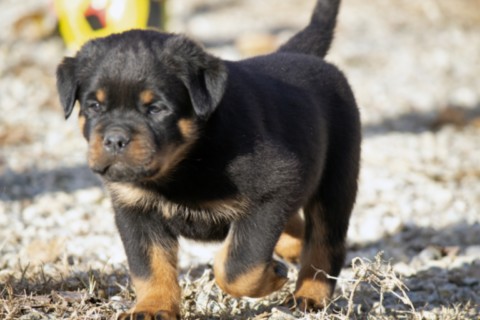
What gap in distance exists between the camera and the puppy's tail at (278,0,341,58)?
15.6ft

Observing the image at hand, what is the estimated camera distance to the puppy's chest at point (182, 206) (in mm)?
3520

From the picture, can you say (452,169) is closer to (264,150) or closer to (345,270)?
(345,270)

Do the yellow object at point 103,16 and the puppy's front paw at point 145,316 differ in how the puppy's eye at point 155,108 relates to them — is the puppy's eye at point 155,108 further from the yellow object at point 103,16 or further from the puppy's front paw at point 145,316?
the yellow object at point 103,16

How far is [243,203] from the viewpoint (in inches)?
138

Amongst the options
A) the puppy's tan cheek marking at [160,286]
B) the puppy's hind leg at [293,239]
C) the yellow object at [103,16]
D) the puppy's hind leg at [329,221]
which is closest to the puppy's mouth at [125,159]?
the puppy's tan cheek marking at [160,286]

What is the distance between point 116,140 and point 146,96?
231 millimetres

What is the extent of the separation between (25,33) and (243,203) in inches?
270

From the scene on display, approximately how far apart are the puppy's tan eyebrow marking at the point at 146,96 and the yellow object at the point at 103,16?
4.96 meters

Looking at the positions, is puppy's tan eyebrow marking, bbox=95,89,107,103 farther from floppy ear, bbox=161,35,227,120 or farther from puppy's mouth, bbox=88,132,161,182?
floppy ear, bbox=161,35,227,120

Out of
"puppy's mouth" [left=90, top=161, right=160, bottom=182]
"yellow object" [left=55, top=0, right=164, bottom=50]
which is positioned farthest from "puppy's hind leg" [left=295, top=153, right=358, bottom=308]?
"yellow object" [left=55, top=0, right=164, bottom=50]


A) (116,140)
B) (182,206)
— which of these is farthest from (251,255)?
(116,140)

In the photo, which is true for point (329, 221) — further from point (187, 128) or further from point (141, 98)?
point (141, 98)

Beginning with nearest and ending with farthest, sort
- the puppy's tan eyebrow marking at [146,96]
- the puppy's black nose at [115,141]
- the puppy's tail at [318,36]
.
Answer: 1. the puppy's black nose at [115,141]
2. the puppy's tan eyebrow marking at [146,96]
3. the puppy's tail at [318,36]

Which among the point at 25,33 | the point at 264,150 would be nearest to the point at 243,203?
the point at 264,150
